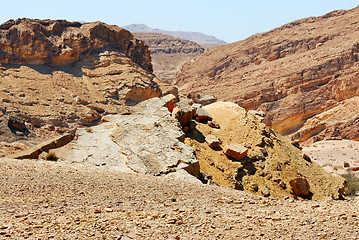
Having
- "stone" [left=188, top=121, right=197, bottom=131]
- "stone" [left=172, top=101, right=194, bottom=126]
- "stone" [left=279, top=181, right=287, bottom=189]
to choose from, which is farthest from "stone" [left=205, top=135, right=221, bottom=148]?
"stone" [left=279, top=181, right=287, bottom=189]

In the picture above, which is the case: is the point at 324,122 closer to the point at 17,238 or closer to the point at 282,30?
the point at 282,30

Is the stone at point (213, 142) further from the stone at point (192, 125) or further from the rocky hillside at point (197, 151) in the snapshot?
the stone at point (192, 125)

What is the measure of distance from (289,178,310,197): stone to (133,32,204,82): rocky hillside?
Answer: 59.6m

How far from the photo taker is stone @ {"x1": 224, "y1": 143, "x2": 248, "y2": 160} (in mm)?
8789

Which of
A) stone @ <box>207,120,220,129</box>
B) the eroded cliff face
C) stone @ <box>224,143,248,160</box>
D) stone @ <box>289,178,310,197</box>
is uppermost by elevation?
the eroded cliff face

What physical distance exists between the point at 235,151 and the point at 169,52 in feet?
249

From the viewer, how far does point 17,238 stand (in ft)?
10.7

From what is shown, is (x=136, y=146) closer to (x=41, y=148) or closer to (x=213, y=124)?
(x=41, y=148)

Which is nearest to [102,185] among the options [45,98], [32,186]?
[32,186]

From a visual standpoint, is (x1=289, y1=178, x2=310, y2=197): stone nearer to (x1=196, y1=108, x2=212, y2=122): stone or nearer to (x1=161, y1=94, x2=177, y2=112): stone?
(x1=196, y1=108, x2=212, y2=122): stone

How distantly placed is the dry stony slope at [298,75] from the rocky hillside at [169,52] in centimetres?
2496

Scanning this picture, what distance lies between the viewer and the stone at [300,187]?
845 centimetres

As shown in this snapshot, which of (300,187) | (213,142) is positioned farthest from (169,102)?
(300,187)

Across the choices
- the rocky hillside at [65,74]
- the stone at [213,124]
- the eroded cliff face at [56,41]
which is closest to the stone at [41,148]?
the stone at [213,124]
